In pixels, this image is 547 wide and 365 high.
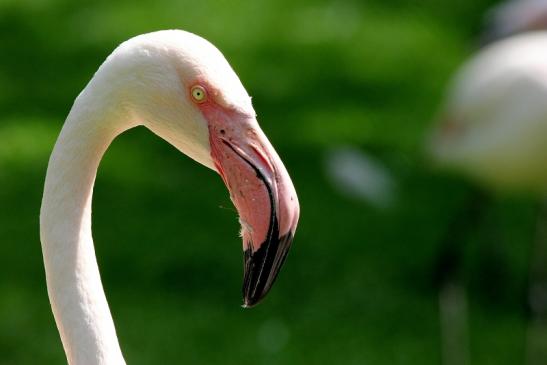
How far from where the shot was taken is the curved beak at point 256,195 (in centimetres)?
233

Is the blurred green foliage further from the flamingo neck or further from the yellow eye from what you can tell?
the yellow eye

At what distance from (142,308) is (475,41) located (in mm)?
2948

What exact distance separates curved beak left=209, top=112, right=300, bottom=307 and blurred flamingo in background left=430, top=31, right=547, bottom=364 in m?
3.33

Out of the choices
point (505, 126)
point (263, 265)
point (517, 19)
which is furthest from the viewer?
point (517, 19)

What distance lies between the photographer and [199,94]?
2.35m

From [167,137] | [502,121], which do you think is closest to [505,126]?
[502,121]

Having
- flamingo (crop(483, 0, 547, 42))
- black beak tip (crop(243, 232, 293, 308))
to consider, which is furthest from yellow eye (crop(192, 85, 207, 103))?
flamingo (crop(483, 0, 547, 42))

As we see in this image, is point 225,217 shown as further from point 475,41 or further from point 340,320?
point 475,41

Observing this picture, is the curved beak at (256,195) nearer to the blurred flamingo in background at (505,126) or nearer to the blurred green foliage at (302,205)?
the blurred green foliage at (302,205)

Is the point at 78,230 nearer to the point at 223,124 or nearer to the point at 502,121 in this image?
the point at 223,124

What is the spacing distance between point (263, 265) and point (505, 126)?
342 centimetres

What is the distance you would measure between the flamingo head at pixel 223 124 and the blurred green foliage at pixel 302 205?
3.19 m

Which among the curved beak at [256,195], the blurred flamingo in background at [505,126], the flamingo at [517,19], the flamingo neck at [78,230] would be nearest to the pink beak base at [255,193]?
the curved beak at [256,195]

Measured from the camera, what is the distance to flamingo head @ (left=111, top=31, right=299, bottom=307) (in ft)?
7.64
